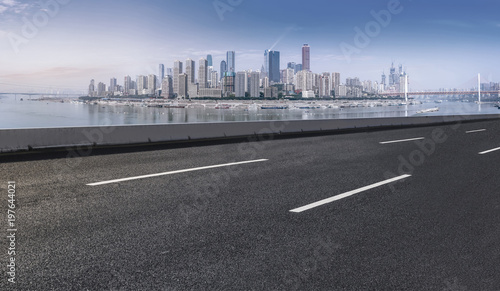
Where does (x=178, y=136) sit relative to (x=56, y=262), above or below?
above

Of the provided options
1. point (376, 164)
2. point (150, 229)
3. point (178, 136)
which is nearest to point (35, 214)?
point (150, 229)

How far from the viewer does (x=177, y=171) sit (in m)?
8.19

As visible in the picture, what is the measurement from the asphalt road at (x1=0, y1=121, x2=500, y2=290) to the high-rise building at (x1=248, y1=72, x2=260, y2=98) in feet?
483

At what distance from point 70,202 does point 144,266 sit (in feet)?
9.00

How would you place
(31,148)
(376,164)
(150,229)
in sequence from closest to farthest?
(150,229) → (376,164) → (31,148)

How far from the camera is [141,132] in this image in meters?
14.2

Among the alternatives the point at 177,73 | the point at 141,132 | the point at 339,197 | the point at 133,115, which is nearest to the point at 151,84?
the point at 177,73

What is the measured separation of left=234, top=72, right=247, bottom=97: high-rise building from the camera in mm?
153625

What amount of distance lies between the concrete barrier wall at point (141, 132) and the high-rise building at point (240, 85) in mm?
127770

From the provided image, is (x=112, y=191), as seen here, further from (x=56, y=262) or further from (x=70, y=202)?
(x=56, y=262)

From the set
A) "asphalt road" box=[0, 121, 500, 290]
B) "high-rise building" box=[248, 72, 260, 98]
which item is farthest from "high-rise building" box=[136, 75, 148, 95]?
"asphalt road" box=[0, 121, 500, 290]

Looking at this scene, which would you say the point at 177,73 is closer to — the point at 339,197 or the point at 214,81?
the point at 214,81

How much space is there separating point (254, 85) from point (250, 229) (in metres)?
170

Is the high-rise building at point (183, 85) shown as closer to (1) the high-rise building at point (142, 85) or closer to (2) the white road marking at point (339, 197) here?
(1) the high-rise building at point (142, 85)
